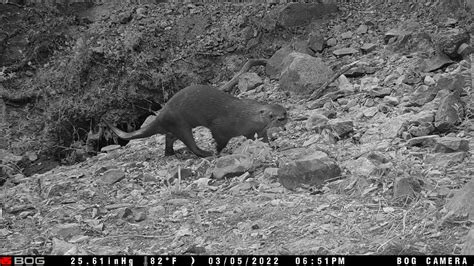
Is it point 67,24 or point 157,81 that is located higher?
point 67,24

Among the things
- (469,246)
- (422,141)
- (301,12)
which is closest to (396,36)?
(301,12)

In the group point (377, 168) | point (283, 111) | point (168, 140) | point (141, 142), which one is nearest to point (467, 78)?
point (283, 111)

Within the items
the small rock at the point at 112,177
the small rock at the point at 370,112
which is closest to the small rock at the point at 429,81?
the small rock at the point at 370,112

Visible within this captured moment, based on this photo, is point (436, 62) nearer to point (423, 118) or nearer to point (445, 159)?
point (423, 118)

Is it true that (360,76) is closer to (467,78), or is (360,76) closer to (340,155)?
(467,78)

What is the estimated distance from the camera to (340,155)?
19.8ft

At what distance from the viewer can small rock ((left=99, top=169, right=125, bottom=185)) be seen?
254 inches

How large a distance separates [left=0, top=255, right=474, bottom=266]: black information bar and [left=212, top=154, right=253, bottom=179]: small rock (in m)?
1.60

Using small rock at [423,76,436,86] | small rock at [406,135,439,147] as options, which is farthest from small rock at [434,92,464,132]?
small rock at [423,76,436,86]

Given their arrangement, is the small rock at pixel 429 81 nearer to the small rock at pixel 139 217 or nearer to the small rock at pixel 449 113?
the small rock at pixel 449 113

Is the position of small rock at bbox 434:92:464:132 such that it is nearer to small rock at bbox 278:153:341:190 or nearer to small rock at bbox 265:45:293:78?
small rock at bbox 278:153:341:190

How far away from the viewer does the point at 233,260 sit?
425 centimetres

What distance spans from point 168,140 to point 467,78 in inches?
126

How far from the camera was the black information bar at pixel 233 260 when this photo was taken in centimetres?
388
